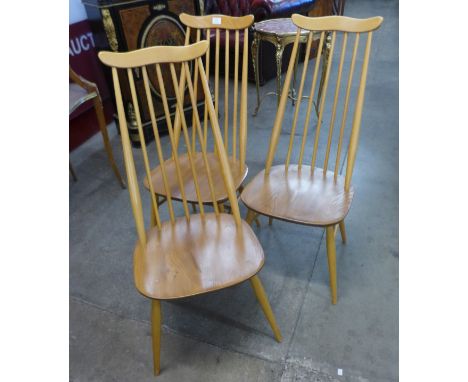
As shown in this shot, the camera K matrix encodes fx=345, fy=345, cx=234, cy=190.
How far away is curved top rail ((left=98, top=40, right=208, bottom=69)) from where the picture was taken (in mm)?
1017

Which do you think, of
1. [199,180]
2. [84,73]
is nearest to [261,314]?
[199,180]

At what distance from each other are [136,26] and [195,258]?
1721 millimetres

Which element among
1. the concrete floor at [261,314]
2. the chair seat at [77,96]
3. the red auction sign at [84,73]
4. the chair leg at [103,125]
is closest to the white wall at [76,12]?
the red auction sign at [84,73]

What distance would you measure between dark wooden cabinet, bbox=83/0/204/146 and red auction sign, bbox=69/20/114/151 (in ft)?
0.48

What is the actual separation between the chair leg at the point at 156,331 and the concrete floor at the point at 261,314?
2.3 inches

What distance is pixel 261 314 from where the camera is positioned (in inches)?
54.6

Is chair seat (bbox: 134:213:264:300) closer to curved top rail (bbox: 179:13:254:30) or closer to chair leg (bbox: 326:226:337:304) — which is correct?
chair leg (bbox: 326:226:337:304)

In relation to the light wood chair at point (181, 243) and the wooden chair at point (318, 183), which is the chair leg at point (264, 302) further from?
the wooden chair at point (318, 183)

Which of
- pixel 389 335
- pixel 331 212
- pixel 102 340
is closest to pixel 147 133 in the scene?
pixel 102 340

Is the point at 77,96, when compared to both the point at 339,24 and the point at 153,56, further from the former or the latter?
the point at 339,24

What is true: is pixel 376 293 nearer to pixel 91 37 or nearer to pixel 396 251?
pixel 396 251

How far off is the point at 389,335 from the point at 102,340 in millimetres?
1091

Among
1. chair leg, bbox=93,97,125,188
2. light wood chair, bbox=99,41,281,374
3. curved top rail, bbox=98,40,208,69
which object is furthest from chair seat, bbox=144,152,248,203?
chair leg, bbox=93,97,125,188

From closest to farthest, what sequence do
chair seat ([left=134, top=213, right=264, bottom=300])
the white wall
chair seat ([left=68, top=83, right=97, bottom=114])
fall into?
chair seat ([left=134, top=213, right=264, bottom=300]) < chair seat ([left=68, top=83, right=97, bottom=114]) < the white wall
